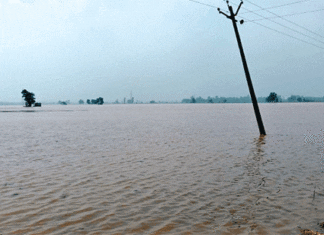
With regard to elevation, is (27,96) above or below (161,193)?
above

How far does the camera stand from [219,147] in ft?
67.5

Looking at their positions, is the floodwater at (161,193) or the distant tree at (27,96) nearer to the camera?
the floodwater at (161,193)

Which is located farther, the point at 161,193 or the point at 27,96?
the point at 27,96

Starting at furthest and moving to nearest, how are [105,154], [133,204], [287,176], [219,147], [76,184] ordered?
[219,147] < [105,154] < [287,176] < [76,184] < [133,204]

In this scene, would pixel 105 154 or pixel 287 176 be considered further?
pixel 105 154

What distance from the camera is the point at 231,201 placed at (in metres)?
8.77

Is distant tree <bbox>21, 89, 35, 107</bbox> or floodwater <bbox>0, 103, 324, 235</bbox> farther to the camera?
distant tree <bbox>21, 89, 35, 107</bbox>

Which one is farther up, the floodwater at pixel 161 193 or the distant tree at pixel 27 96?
the distant tree at pixel 27 96

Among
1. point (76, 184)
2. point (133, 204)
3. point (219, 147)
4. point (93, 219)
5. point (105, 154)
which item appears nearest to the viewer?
point (93, 219)

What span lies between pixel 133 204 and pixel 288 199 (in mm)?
4934

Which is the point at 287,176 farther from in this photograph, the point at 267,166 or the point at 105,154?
the point at 105,154

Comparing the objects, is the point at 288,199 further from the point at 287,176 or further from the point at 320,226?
the point at 287,176

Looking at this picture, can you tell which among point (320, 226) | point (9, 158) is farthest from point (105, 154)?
point (320, 226)

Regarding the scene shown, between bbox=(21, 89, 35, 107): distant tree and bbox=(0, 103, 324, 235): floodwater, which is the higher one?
bbox=(21, 89, 35, 107): distant tree
